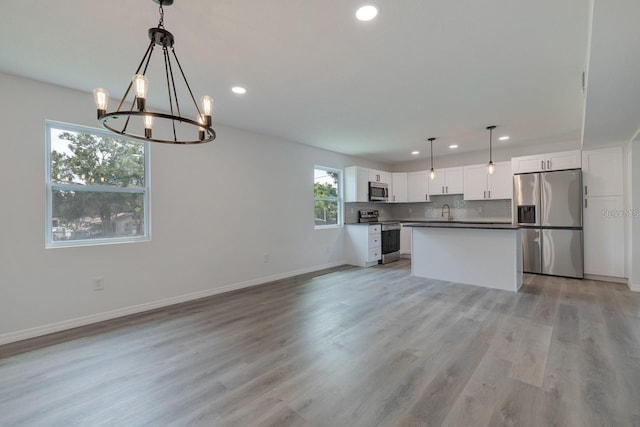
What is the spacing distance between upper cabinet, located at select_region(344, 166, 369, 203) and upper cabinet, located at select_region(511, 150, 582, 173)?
291 centimetres

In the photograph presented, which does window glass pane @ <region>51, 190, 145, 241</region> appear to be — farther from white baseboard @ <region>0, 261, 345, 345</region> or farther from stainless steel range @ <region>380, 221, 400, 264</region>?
stainless steel range @ <region>380, 221, 400, 264</region>

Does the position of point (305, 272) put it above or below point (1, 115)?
below

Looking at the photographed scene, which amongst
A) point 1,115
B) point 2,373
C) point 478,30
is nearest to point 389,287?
point 478,30

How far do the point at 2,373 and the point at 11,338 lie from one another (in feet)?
2.43

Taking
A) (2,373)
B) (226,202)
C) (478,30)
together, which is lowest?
(2,373)

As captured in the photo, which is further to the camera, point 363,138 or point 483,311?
point 363,138

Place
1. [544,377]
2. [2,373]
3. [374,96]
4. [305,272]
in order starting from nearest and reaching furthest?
[544,377]
[2,373]
[374,96]
[305,272]

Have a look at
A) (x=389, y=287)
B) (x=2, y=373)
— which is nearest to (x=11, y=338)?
(x=2, y=373)

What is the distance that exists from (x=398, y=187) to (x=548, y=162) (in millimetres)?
3122

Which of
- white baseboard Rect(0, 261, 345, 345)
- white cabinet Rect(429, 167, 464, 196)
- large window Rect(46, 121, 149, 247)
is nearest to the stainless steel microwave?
white cabinet Rect(429, 167, 464, 196)

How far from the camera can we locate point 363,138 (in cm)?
515

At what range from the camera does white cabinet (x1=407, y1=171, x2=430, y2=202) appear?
23.3 ft

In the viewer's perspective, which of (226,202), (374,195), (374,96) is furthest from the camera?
(374,195)

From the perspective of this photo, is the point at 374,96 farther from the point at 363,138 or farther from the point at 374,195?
the point at 374,195
